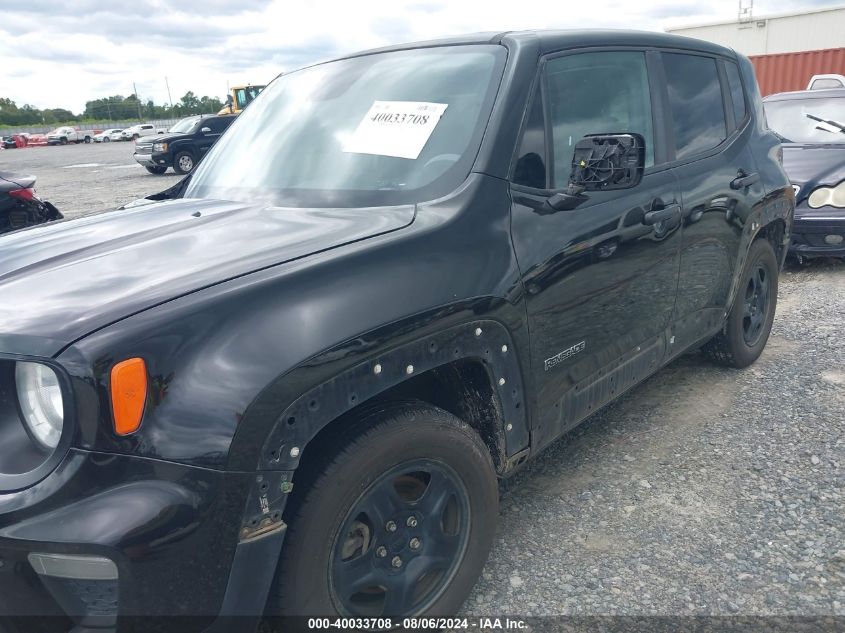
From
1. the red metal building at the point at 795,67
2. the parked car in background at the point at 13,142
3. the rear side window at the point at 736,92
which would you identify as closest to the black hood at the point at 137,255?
the rear side window at the point at 736,92

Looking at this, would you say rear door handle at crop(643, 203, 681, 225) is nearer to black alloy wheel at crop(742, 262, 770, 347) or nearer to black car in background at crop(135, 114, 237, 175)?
black alloy wheel at crop(742, 262, 770, 347)

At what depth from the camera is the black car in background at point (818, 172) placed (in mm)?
6016

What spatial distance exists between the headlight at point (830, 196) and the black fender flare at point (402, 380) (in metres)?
5.07

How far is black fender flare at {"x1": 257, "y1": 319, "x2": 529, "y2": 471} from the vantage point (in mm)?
1609

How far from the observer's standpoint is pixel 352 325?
1.72 m

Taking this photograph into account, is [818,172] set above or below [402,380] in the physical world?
below

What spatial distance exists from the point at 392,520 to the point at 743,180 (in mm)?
2656

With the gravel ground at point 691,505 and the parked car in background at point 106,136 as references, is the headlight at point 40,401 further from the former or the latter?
the parked car in background at point 106,136

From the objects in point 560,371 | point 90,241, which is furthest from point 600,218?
point 90,241

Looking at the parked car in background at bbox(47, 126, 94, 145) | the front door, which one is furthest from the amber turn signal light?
the parked car in background at bbox(47, 126, 94, 145)

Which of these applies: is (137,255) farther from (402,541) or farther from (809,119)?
(809,119)

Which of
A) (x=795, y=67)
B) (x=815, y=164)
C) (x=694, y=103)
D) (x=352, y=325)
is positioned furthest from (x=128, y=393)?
(x=795, y=67)

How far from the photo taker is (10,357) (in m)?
1.55

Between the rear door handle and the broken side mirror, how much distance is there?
0.48m
